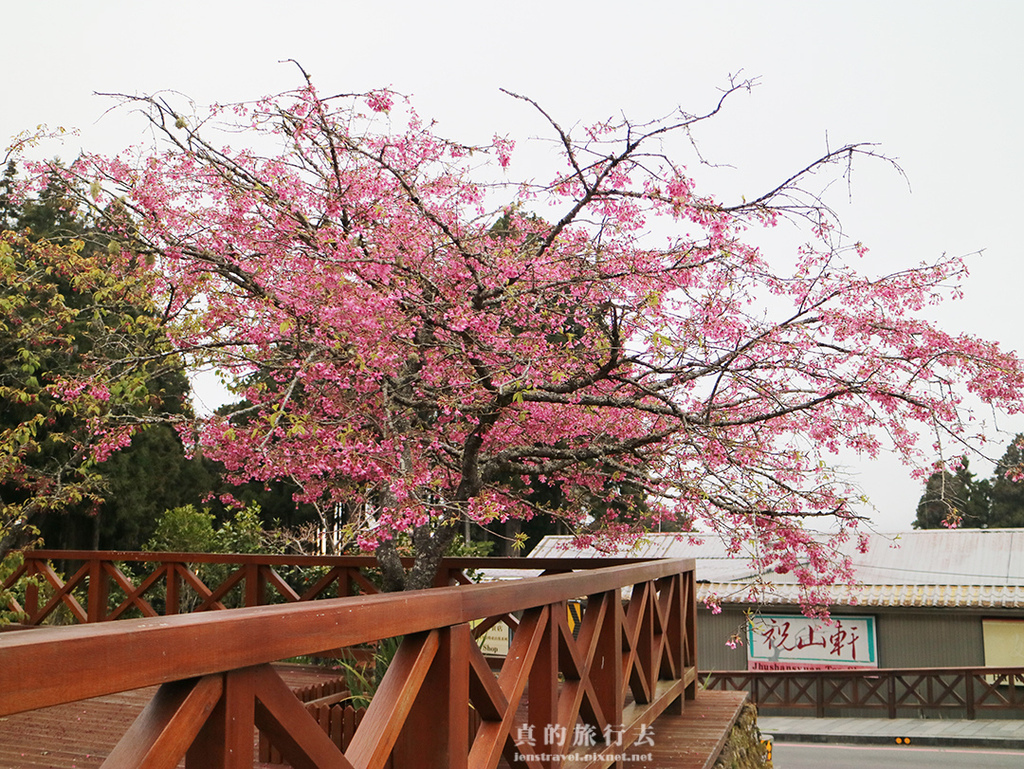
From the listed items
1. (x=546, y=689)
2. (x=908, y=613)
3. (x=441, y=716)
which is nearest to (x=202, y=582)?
(x=546, y=689)

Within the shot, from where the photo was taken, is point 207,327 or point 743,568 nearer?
point 207,327

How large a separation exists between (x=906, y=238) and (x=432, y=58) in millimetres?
5742

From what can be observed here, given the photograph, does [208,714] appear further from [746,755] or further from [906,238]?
[906,238]

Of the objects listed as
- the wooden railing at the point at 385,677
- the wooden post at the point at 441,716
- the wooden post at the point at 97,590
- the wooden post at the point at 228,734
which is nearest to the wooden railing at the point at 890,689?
the wooden post at the point at 97,590

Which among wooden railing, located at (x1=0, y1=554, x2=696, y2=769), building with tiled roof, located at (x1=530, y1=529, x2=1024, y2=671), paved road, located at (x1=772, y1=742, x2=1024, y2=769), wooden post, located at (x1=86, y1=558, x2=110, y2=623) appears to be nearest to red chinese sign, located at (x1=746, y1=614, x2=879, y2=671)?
building with tiled roof, located at (x1=530, y1=529, x2=1024, y2=671)

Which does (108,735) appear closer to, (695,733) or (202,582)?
(202,582)

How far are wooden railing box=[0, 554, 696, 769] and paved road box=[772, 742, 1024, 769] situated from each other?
13573 mm

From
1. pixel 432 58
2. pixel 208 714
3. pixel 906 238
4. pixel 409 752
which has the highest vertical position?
pixel 432 58

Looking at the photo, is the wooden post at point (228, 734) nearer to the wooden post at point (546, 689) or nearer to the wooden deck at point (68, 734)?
the wooden post at point (546, 689)

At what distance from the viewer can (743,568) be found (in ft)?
76.8

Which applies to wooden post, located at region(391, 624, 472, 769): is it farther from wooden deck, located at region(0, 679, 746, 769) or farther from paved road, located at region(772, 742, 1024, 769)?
paved road, located at region(772, 742, 1024, 769)

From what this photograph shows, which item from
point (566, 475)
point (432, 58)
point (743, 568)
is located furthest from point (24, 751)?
point (743, 568)

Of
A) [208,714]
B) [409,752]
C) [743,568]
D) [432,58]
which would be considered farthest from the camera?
[743,568]

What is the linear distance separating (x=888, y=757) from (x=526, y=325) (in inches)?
567
